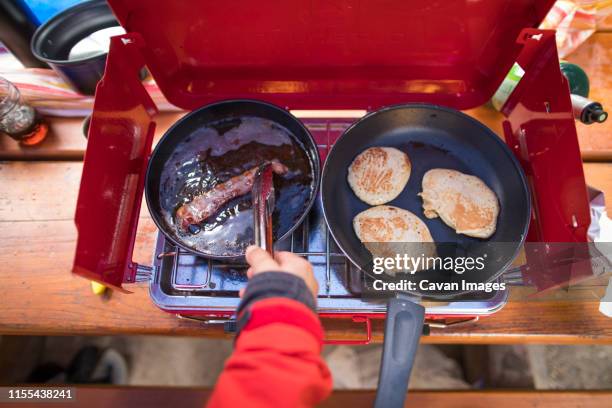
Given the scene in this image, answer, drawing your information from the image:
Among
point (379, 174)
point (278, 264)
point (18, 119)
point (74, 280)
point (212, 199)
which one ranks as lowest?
point (278, 264)

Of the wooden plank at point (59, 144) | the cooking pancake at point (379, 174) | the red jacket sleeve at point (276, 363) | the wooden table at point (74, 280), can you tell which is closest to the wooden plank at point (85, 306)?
the wooden table at point (74, 280)

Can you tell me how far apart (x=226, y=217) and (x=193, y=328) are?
0.36 m

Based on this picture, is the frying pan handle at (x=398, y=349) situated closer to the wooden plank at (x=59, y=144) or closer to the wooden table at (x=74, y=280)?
the wooden table at (x=74, y=280)

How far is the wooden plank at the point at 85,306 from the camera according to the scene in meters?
1.21

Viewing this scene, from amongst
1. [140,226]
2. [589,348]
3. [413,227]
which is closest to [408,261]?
[413,227]

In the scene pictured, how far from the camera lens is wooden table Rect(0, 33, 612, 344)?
1215 millimetres

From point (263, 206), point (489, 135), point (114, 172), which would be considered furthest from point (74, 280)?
point (489, 135)

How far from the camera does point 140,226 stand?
4.32 ft

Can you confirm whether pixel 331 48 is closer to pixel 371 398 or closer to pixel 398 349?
pixel 398 349

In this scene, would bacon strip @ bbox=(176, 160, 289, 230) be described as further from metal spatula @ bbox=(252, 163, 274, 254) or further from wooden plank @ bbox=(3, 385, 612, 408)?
wooden plank @ bbox=(3, 385, 612, 408)

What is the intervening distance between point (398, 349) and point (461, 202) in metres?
0.51

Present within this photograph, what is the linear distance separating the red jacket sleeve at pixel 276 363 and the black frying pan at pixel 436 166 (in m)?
0.32

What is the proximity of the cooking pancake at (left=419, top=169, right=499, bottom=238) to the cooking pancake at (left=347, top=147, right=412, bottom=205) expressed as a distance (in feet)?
0.26

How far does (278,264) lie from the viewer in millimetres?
881
